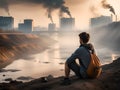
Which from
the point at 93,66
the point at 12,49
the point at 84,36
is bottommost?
the point at 12,49

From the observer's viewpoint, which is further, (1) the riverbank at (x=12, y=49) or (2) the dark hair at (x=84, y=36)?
(1) the riverbank at (x=12, y=49)

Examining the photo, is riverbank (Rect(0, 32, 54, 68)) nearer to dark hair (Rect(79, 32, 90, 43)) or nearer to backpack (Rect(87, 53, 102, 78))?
backpack (Rect(87, 53, 102, 78))

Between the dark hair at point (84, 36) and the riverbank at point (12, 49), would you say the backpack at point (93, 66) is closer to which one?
the dark hair at point (84, 36)

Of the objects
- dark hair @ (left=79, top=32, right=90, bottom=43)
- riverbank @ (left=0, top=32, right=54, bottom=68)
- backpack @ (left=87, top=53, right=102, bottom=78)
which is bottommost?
riverbank @ (left=0, top=32, right=54, bottom=68)

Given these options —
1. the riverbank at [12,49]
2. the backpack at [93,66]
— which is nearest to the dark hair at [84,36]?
the backpack at [93,66]

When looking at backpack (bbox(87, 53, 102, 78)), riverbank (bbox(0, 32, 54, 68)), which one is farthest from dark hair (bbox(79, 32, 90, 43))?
riverbank (bbox(0, 32, 54, 68))

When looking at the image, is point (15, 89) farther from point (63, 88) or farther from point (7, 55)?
point (7, 55)

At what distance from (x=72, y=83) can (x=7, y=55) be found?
64242 mm

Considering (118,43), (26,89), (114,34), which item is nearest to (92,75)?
(26,89)

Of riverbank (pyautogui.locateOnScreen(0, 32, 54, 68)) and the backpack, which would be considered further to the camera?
riverbank (pyautogui.locateOnScreen(0, 32, 54, 68))

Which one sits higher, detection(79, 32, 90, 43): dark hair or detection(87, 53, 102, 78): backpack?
detection(79, 32, 90, 43): dark hair

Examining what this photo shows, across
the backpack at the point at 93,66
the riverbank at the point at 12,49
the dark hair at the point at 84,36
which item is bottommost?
the riverbank at the point at 12,49

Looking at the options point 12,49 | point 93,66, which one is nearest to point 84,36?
point 93,66

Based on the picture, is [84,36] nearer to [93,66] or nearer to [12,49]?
[93,66]
